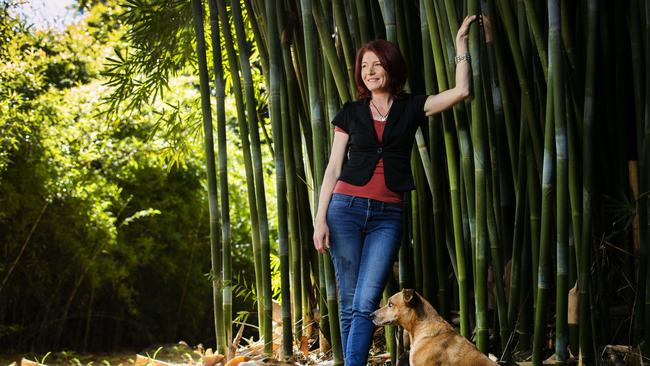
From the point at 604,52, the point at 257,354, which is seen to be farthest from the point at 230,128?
the point at 604,52

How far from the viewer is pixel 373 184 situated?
89.6 inches

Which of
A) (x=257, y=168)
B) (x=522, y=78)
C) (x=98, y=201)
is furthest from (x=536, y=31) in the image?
(x=98, y=201)

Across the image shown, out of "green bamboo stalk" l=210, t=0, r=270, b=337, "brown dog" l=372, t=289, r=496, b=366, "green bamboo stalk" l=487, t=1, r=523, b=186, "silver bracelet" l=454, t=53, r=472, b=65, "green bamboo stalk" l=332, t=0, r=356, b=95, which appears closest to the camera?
"brown dog" l=372, t=289, r=496, b=366

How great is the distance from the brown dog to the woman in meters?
0.06

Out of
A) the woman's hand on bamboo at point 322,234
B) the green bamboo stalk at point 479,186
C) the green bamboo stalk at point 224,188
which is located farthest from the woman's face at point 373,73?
the green bamboo stalk at point 224,188

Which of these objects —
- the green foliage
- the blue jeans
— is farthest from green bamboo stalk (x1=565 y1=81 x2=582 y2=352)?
the green foliage

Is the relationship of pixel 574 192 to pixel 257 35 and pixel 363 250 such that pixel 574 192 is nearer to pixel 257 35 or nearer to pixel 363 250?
pixel 363 250

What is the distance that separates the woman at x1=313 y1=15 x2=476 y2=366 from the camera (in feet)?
7.45

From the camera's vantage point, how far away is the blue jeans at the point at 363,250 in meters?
2.28

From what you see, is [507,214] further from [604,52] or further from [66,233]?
[66,233]

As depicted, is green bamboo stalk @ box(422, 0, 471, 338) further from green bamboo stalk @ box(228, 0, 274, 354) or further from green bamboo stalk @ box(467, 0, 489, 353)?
green bamboo stalk @ box(228, 0, 274, 354)

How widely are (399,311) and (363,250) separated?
0.64ft

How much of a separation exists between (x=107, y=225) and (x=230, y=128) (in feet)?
8.05

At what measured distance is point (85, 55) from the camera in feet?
20.6
